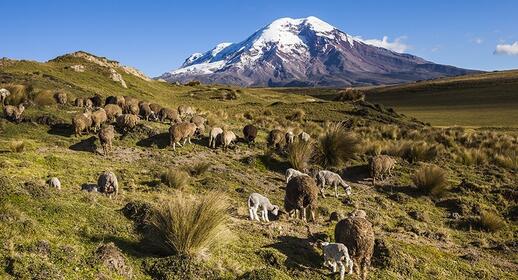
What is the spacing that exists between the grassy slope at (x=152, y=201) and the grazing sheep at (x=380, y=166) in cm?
62

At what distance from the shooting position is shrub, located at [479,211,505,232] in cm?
1573

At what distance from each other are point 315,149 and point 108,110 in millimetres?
10264

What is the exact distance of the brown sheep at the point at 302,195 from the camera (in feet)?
38.0

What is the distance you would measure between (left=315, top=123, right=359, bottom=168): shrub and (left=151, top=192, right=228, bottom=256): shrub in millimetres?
13195

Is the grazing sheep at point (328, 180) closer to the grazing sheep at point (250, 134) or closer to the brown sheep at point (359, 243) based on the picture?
the grazing sheep at point (250, 134)

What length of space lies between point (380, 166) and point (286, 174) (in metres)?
5.06

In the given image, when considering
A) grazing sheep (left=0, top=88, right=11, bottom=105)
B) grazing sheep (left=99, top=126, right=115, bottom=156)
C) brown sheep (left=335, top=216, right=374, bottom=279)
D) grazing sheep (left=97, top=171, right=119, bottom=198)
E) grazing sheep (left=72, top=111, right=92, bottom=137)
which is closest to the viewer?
brown sheep (left=335, top=216, right=374, bottom=279)

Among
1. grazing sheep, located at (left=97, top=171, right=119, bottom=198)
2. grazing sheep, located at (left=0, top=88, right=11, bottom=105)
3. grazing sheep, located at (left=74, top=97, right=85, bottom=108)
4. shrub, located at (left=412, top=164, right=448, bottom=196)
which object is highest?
grazing sheep, located at (left=0, top=88, right=11, bottom=105)

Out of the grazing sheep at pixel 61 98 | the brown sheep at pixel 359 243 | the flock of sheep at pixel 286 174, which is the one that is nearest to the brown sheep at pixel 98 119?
the flock of sheep at pixel 286 174

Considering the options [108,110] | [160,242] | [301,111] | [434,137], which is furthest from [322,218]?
[301,111]

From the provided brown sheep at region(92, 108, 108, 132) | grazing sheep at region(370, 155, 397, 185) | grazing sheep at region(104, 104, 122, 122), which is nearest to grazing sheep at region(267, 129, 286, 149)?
grazing sheep at region(370, 155, 397, 185)

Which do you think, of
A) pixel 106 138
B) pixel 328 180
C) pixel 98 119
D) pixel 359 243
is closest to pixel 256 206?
pixel 359 243

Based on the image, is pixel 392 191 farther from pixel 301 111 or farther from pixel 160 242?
pixel 301 111

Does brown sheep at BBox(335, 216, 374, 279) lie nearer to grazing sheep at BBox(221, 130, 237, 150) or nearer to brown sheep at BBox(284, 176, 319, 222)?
brown sheep at BBox(284, 176, 319, 222)
